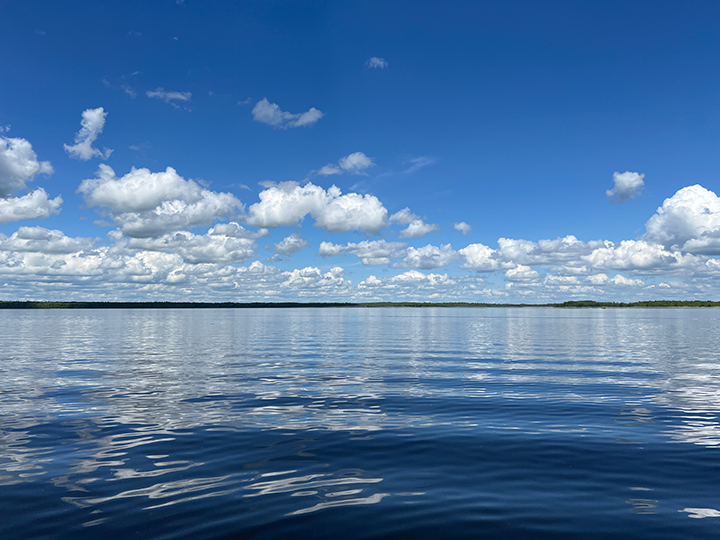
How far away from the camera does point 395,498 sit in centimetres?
1195

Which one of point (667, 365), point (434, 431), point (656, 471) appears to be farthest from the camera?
point (667, 365)

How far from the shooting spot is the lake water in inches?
423

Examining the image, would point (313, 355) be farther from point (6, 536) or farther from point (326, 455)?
point (6, 536)

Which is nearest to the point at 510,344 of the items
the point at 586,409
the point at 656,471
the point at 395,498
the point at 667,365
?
the point at 667,365

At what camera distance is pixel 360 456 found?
50.6 feet

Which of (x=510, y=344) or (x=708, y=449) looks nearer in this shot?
(x=708, y=449)

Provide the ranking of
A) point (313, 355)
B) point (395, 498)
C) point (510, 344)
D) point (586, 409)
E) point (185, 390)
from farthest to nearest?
point (510, 344)
point (313, 355)
point (185, 390)
point (586, 409)
point (395, 498)

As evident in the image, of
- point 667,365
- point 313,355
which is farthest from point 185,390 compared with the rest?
point 667,365

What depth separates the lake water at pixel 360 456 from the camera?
35.2ft

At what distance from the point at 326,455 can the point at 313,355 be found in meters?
34.3

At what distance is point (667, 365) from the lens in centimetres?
3969

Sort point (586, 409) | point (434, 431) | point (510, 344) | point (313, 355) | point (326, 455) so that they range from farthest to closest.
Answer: point (510, 344) → point (313, 355) → point (586, 409) → point (434, 431) → point (326, 455)

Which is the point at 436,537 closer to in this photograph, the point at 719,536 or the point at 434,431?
the point at 719,536

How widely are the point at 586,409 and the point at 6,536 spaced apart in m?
22.5
